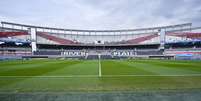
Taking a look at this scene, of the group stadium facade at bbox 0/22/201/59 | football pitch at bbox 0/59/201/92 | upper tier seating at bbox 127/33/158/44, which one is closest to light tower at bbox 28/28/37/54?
stadium facade at bbox 0/22/201/59

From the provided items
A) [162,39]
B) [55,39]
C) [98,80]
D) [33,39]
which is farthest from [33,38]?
[98,80]

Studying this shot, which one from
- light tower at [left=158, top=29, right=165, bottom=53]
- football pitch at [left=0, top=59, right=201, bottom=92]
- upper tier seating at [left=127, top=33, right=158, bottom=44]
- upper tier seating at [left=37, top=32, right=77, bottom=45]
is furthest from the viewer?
upper tier seating at [left=127, top=33, right=158, bottom=44]

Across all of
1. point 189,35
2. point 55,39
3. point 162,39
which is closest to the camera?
point 189,35

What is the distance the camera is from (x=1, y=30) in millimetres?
63531

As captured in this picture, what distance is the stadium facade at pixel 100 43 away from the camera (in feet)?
206

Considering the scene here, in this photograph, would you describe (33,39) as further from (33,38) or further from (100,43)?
(100,43)

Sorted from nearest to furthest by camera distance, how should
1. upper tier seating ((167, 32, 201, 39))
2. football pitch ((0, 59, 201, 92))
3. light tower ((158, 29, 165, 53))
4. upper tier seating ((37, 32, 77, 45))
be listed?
football pitch ((0, 59, 201, 92)), upper tier seating ((167, 32, 201, 39)), light tower ((158, 29, 165, 53)), upper tier seating ((37, 32, 77, 45))

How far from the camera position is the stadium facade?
62.9 meters

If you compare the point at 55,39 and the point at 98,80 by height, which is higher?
the point at 55,39

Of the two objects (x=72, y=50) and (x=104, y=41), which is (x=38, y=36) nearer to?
(x=72, y=50)

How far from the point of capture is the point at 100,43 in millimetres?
80188

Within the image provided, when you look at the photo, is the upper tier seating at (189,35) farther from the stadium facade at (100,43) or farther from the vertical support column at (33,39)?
the vertical support column at (33,39)

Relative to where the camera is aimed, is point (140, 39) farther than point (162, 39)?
Yes

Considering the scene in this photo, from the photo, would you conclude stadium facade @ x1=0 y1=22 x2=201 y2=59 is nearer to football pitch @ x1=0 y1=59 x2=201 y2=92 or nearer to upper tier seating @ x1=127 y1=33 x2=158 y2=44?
upper tier seating @ x1=127 y1=33 x2=158 y2=44
